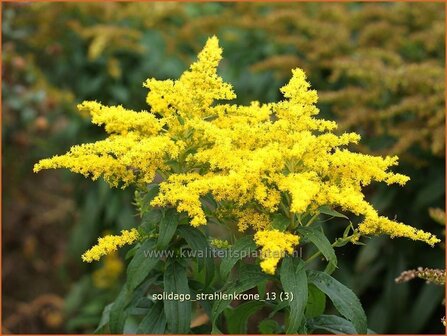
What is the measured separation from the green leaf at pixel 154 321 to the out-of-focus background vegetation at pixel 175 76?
5.63ft

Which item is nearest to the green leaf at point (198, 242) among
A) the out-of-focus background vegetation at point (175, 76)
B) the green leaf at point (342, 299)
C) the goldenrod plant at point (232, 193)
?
the goldenrod plant at point (232, 193)

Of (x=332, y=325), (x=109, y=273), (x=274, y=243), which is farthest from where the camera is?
(x=109, y=273)

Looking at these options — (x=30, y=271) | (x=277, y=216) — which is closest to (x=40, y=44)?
(x=30, y=271)

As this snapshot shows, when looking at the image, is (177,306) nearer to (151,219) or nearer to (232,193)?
(151,219)

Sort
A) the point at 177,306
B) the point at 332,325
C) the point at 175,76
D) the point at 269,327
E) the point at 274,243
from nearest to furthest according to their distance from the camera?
1. the point at 274,243
2. the point at 177,306
3. the point at 332,325
4. the point at 269,327
5. the point at 175,76

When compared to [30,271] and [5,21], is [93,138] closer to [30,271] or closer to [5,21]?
[5,21]

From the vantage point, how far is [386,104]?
13.5 feet

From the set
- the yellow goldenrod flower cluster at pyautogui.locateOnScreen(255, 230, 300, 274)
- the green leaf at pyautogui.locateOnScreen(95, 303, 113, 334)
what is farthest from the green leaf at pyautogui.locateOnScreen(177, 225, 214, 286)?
the green leaf at pyautogui.locateOnScreen(95, 303, 113, 334)

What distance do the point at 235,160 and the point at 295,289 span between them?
1.40 feet

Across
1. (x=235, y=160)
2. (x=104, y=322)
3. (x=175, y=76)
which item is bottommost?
(x=104, y=322)

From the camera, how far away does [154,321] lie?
7.85 ft

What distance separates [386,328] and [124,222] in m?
1.74

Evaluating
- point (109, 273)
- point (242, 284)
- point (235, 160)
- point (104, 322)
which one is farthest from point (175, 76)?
point (242, 284)

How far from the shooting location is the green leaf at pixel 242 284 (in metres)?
2.17
